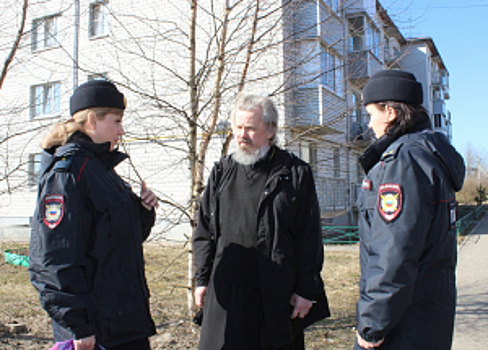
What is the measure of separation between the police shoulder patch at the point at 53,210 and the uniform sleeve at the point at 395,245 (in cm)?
137

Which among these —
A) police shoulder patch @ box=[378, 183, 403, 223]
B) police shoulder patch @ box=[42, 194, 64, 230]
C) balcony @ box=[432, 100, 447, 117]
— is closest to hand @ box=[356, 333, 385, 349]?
police shoulder patch @ box=[378, 183, 403, 223]

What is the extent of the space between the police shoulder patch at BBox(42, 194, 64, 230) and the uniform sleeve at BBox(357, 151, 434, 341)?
1.37 meters

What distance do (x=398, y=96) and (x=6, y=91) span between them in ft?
40.1

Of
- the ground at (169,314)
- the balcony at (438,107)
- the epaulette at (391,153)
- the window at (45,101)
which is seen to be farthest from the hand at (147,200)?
the balcony at (438,107)

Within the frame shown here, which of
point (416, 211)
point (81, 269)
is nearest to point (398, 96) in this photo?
point (416, 211)

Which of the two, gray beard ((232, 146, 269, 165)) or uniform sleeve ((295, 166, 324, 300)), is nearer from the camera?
uniform sleeve ((295, 166, 324, 300))

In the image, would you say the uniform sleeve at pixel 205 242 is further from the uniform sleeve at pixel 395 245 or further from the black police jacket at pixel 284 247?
the uniform sleeve at pixel 395 245

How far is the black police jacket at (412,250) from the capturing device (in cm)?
181

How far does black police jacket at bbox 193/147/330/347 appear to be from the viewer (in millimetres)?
2338

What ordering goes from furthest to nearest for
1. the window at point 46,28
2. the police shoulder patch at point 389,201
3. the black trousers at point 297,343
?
the window at point 46,28 → the black trousers at point 297,343 → the police shoulder patch at point 389,201

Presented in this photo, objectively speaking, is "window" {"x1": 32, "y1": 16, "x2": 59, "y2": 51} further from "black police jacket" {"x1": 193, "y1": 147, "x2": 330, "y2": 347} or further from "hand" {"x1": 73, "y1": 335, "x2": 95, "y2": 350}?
"hand" {"x1": 73, "y1": 335, "x2": 95, "y2": 350}

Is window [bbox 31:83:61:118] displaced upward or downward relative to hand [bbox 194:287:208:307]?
upward

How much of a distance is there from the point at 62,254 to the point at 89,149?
540 mm

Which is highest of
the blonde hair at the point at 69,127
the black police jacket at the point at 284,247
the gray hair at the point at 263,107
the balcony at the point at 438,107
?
the balcony at the point at 438,107
